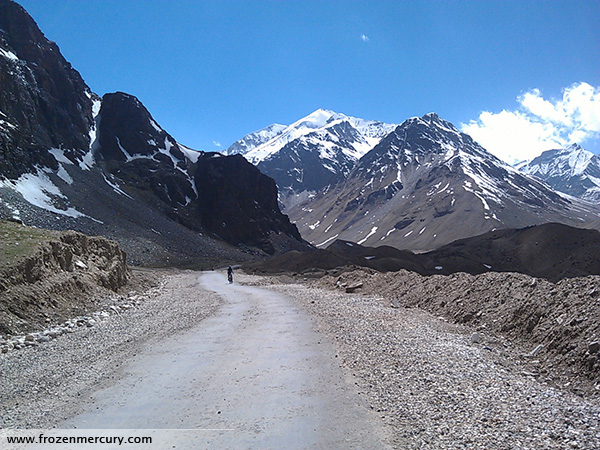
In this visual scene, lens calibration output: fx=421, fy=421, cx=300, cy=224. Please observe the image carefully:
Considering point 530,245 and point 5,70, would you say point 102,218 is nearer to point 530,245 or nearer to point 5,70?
point 5,70

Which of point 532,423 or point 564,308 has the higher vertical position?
point 564,308

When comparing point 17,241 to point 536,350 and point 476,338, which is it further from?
point 536,350

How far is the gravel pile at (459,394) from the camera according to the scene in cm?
721

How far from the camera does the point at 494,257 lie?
90938mm

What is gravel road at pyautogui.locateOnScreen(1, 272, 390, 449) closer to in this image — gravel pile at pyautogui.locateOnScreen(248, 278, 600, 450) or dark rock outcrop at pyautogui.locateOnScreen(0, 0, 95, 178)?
gravel pile at pyautogui.locateOnScreen(248, 278, 600, 450)

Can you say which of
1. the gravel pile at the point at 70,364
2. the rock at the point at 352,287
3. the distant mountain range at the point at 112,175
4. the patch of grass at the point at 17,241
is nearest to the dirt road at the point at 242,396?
the gravel pile at the point at 70,364

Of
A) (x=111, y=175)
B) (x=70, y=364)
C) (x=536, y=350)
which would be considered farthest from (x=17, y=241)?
(x=111, y=175)

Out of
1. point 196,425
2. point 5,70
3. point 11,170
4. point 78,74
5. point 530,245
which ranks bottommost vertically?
point 196,425

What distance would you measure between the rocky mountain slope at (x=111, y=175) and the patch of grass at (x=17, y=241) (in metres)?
54.2

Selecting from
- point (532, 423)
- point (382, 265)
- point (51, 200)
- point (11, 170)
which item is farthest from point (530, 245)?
point (11, 170)

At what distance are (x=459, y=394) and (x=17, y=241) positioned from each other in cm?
2055

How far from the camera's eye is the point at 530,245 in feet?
295

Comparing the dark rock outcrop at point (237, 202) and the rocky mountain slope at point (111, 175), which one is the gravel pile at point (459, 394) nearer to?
the rocky mountain slope at point (111, 175)

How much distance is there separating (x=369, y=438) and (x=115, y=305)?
2000 centimetres
